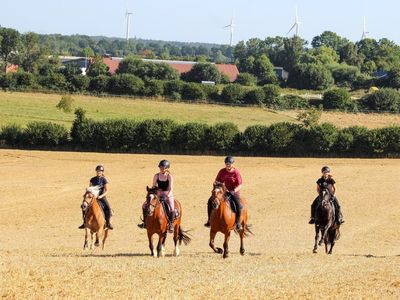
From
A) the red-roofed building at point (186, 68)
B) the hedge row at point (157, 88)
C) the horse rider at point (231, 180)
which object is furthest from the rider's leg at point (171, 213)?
the red-roofed building at point (186, 68)

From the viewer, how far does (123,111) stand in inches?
3920

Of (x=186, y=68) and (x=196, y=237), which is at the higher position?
Answer: (x=186, y=68)

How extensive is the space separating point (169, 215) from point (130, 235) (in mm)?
11039

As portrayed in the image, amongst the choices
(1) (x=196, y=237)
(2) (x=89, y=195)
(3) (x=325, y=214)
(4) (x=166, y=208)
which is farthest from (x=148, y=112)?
(4) (x=166, y=208)

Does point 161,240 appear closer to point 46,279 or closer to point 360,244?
point 46,279

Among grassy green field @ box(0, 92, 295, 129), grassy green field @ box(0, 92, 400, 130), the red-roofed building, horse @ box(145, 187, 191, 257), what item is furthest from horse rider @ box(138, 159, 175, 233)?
the red-roofed building

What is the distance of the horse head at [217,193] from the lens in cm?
2297

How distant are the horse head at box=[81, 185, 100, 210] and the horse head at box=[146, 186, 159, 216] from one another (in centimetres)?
287

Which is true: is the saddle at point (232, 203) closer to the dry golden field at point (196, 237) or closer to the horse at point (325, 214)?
the dry golden field at point (196, 237)

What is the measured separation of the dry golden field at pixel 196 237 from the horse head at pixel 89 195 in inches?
57.0

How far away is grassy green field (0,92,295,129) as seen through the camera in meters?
91.2

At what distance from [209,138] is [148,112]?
2675cm

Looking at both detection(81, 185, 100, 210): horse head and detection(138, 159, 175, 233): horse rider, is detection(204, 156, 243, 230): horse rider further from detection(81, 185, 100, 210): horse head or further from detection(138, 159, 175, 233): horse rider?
detection(81, 185, 100, 210): horse head

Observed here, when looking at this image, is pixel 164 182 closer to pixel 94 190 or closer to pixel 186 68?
pixel 94 190
